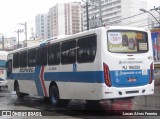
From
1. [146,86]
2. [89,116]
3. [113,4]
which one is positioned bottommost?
[89,116]

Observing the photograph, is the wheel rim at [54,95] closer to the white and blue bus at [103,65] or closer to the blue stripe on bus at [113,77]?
the white and blue bus at [103,65]

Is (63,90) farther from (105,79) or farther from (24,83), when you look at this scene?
(24,83)

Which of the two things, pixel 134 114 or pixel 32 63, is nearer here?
pixel 134 114

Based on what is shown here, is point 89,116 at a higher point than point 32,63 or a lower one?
lower

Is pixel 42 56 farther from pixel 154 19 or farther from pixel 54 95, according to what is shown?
pixel 154 19

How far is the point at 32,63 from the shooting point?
717 inches

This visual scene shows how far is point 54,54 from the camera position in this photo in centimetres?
1569

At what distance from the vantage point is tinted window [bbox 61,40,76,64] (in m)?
13.9

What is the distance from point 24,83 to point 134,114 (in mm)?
8889

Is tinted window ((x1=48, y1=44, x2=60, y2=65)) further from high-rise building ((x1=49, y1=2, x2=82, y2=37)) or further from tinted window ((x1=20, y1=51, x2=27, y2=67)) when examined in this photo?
high-rise building ((x1=49, y1=2, x2=82, y2=37))

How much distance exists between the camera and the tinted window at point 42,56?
54.6ft

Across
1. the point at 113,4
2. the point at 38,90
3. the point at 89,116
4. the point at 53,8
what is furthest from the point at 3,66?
the point at 53,8

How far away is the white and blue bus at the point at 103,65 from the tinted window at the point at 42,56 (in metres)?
1.06

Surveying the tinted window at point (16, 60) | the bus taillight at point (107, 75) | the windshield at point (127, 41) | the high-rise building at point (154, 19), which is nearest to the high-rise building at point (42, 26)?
the high-rise building at point (154, 19)
